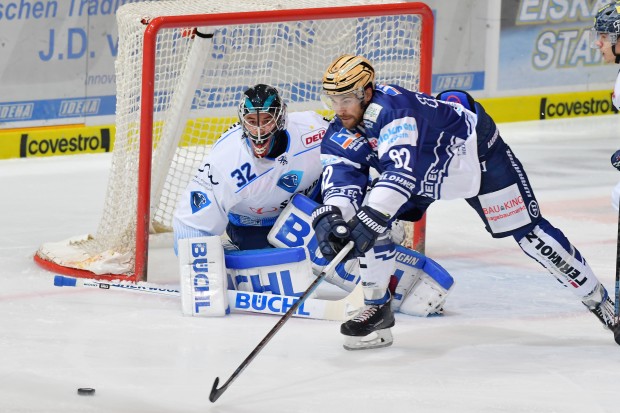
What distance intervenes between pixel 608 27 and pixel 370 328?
1.22m

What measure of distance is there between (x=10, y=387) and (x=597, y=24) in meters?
2.12

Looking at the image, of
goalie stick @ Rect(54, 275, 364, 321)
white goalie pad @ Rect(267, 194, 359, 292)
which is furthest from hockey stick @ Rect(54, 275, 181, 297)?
white goalie pad @ Rect(267, 194, 359, 292)

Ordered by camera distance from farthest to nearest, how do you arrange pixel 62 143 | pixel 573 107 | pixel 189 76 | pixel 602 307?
pixel 573 107 < pixel 62 143 < pixel 189 76 < pixel 602 307

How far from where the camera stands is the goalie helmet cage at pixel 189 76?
5145mm

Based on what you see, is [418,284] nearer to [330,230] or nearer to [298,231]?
[298,231]

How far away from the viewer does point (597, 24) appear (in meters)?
4.22

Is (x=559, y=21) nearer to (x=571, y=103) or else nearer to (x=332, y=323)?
(x=571, y=103)

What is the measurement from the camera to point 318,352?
4.30 metres

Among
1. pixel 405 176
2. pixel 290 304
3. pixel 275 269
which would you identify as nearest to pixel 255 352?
pixel 405 176

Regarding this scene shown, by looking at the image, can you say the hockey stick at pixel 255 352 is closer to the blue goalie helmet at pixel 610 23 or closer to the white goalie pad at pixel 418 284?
the white goalie pad at pixel 418 284

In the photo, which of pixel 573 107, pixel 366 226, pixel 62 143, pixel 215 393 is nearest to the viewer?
pixel 215 393

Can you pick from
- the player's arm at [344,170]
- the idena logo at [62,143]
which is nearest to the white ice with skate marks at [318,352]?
the player's arm at [344,170]

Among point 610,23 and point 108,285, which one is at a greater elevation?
point 610,23

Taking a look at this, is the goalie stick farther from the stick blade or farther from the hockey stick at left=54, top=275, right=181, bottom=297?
the stick blade
